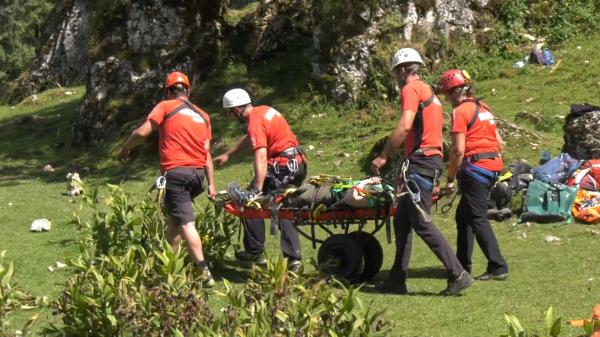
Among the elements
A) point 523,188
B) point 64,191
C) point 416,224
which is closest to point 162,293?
point 416,224

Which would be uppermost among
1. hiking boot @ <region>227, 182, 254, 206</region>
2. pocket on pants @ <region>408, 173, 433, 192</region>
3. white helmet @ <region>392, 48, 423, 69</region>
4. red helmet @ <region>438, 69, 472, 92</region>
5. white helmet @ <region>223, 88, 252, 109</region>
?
white helmet @ <region>392, 48, 423, 69</region>

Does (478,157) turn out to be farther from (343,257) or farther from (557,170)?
(557,170)

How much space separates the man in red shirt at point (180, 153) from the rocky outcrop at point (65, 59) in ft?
65.1

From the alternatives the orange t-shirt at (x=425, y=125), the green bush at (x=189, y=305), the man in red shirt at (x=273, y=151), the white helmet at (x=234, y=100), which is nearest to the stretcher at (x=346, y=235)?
the man in red shirt at (x=273, y=151)

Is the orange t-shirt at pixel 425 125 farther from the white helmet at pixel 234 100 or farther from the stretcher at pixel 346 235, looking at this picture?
the white helmet at pixel 234 100

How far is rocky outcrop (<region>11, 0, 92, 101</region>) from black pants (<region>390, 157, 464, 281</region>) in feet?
68.8

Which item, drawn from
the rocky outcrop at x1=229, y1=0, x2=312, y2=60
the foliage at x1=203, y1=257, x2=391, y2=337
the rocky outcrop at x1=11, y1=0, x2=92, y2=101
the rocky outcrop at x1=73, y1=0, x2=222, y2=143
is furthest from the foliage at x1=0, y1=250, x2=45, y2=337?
the rocky outcrop at x1=11, y1=0, x2=92, y2=101

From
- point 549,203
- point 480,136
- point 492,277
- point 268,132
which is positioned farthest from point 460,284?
point 549,203

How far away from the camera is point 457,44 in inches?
706

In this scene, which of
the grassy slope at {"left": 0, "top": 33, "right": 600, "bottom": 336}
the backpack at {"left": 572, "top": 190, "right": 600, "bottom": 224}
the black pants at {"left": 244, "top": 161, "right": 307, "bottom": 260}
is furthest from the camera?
the backpack at {"left": 572, "top": 190, "right": 600, "bottom": 224}

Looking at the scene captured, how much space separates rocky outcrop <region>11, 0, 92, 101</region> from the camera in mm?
27797

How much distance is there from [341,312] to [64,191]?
10.5 m

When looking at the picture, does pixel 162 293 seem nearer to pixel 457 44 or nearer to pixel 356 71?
pixel 356 71

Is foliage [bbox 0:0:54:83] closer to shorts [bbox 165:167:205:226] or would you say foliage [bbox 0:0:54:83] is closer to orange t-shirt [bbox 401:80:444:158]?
shorts [bbox 165:167:205:226]
